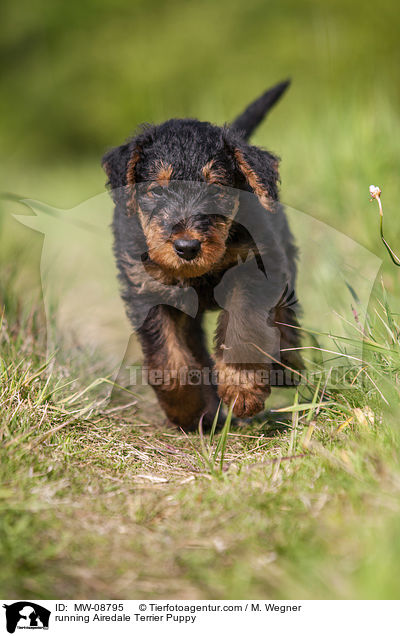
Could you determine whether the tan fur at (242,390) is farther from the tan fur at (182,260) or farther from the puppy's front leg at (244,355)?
the tan fur at (182,260)

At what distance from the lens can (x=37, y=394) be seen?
2668 mm

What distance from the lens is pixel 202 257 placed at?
2475 mm

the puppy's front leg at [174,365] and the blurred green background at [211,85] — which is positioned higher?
the blurred green background at [211,85]

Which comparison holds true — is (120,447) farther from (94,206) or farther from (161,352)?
(94,206)

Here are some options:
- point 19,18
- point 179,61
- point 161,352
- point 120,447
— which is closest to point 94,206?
point 161,352

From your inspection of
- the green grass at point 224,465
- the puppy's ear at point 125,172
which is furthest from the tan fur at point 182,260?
the green grass at point 224,465

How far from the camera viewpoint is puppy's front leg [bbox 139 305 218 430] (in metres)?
2.89

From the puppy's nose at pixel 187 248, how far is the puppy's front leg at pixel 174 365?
47 cm

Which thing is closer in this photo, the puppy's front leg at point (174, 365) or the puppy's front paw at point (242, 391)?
the puppy's front paw at point (242, 391)
